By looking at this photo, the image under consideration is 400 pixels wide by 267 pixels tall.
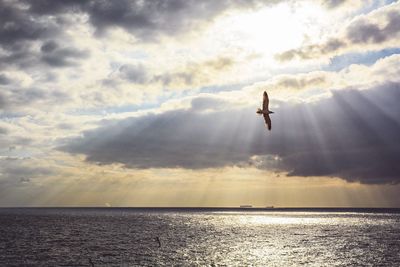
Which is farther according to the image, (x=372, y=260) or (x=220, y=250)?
(x=220, y=250)

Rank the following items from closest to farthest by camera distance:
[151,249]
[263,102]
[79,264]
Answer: [263,102], [79,264], [151,249]

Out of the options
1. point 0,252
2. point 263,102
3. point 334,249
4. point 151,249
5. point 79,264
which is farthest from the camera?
point 334,249

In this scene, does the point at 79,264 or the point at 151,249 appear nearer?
the point at 79,264

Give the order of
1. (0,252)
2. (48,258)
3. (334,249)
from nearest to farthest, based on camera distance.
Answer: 1. (48,258)
2. (0,252)
3. (334,249)

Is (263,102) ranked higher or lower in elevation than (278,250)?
higher

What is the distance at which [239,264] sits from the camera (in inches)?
3499

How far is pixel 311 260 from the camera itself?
94.9m

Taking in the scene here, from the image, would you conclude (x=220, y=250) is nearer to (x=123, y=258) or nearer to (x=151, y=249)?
(x=151, y=249)

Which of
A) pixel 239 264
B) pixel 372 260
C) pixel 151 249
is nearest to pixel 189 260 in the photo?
pixel 239 264

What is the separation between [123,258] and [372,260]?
53.2 metres

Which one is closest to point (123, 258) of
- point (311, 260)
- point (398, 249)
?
point (311, 260)

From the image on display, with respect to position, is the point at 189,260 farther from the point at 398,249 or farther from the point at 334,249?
the point at 398,249

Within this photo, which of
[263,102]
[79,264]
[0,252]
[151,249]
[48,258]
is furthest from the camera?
[151,249]

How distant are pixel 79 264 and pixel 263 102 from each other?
50267 mm
